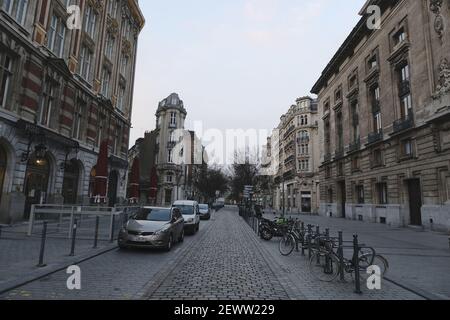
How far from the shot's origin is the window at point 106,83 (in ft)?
87.7

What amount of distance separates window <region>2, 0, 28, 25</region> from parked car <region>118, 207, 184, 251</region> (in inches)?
495

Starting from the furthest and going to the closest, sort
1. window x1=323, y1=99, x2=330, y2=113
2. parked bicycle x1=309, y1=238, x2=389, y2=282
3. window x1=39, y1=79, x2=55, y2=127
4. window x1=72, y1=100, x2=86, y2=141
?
window x1=323, y1=99, x2=330, y2=113, window x1=72, y1=100, x2=86, y2=141, window x1=39, y1=79, x2=55, y2=127, parked bicycle x1=309, y1=238, x2=389, y2=282

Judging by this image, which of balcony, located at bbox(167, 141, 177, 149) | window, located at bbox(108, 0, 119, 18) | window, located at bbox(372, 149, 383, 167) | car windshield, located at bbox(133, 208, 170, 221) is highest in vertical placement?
window, located at bbox(108, 0, 119, 18)

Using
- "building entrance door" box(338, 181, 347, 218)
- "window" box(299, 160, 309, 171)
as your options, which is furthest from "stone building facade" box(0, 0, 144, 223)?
"window" box(299, 160, 309, 171)

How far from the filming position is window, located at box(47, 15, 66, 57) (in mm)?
18625

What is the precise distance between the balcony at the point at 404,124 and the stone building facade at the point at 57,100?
23.8 m

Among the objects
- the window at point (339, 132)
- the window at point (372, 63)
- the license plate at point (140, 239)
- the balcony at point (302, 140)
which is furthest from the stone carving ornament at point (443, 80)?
the balcony at point (302, 140)

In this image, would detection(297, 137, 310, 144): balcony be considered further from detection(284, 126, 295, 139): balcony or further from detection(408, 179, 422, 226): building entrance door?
detection(408, 179, 422, 226): building entrance door

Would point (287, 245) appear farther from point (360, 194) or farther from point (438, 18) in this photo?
point (360, 194)

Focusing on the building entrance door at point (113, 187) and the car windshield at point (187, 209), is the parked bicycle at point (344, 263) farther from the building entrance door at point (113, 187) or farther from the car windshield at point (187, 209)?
the building entrance door at point (113, 187)

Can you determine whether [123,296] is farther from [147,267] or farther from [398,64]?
[398,64]

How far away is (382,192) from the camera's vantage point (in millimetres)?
27516

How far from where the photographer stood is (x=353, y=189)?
33.0m

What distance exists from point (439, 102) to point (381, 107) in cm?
820
